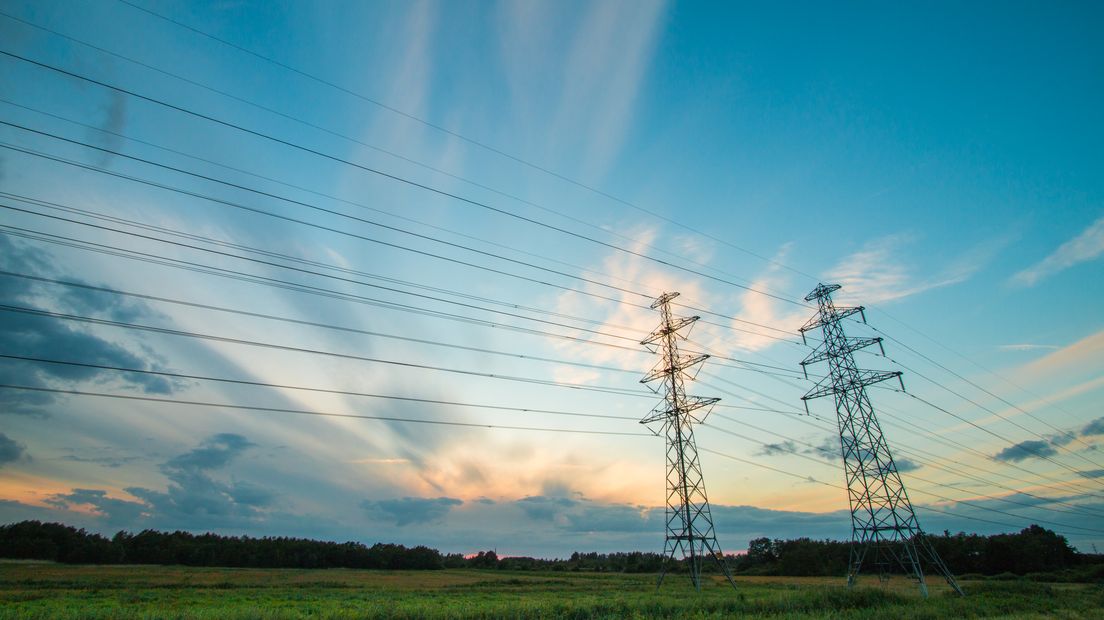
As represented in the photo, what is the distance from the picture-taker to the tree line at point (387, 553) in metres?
82.5

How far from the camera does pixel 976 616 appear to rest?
2784 centimetres

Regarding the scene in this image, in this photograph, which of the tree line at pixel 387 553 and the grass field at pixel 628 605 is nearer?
the grass field at pixel 628 605

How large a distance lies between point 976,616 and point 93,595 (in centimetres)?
6588

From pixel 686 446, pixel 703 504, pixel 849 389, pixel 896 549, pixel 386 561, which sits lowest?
pixel 386 561

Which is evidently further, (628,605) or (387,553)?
(387,553)

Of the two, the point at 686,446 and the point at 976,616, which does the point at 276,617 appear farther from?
the point at 976,616

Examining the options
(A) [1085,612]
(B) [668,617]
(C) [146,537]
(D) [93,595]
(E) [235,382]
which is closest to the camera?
(E) [235,382]

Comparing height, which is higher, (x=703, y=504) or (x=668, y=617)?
(x=703, y=504)

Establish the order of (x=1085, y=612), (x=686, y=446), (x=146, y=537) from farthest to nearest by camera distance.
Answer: (x=146, y=537) < (x=686, y=446) < (x=1085, y=612)

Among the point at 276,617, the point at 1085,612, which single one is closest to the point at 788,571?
the point at 1085,612

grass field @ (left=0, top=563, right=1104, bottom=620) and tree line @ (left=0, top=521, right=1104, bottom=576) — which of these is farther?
tree line @ (left=0, top=521, right=1104, bottom=576)

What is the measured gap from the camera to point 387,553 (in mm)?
135500

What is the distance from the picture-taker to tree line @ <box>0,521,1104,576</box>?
82500 mm

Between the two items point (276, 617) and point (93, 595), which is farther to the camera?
point (93, 595)
